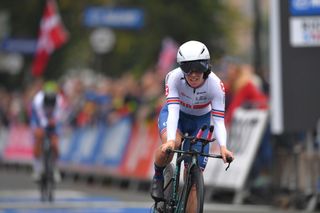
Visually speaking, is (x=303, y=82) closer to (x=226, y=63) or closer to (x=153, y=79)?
(x=226, y=63)

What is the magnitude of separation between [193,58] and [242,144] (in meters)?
7.34

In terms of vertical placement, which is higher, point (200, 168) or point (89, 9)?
point (89, 9)

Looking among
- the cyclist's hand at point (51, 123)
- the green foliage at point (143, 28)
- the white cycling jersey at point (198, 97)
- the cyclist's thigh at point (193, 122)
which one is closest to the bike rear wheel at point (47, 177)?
the cyclist's hand at point (51, 123)

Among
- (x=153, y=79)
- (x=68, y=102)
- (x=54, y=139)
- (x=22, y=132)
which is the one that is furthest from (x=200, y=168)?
(x=22, y=132)

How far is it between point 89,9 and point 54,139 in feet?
34.4

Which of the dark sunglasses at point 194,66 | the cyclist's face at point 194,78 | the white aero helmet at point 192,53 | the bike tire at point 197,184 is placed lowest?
the bike tire at point 197,184

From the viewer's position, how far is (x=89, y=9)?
30.0 meters

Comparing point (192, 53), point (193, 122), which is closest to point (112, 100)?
point (193, 122)

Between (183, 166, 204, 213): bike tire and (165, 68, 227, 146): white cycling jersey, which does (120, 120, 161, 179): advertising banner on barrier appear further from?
(183, 166, 204, 213): bike tire

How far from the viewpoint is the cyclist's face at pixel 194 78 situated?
10.9 m

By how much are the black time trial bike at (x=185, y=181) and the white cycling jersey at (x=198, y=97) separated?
0.46ft

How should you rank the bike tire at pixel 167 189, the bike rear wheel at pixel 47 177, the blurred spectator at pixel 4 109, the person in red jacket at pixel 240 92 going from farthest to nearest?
the blurred spectator at pixel 4 109
the bike rear wheel at pixel 47 177
the person in red jacket at pixel 240 92
the bike tire at pixel 167 189

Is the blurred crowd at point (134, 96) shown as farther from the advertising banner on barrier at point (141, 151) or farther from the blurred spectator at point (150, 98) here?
the advertising banner on barrier at point (141, 151)

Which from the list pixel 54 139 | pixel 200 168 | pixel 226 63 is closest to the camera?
pixel 200 168
